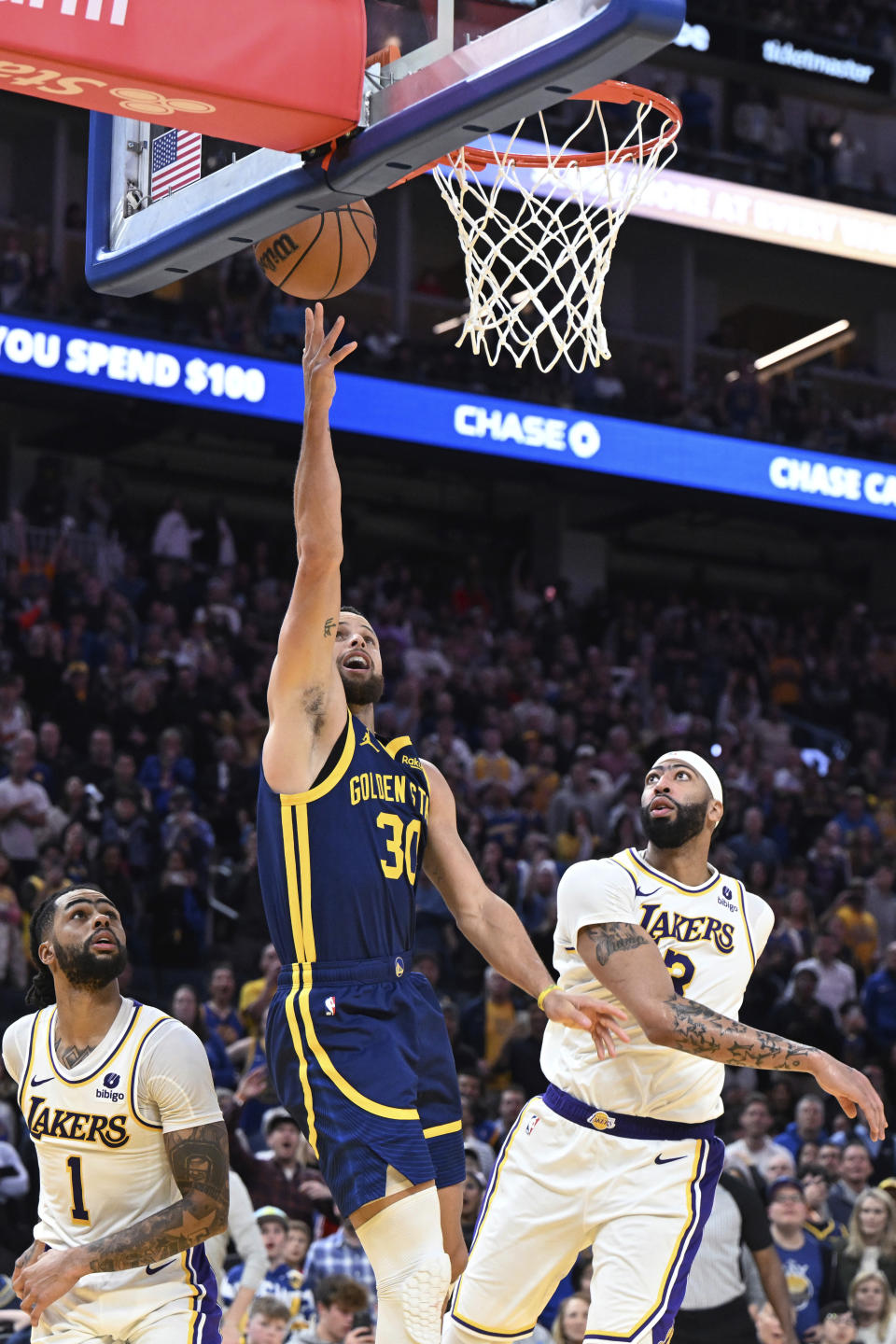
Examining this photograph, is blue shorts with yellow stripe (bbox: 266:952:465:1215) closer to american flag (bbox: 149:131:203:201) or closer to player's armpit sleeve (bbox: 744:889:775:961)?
player's armpit sleeve (bbox: 744:889:775:961)

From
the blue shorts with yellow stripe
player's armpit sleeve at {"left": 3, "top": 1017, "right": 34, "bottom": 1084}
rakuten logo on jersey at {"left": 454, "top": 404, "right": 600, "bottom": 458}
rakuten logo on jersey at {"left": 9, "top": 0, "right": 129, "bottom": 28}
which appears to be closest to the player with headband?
the blue shorts with yellow stripe

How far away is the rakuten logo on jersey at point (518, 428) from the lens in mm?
17625

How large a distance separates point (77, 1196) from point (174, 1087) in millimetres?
388

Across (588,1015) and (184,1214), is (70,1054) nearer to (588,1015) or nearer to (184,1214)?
(184,1214)

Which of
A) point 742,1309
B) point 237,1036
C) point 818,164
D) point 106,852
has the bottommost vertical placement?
point 742,1309

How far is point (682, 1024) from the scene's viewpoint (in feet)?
15.6

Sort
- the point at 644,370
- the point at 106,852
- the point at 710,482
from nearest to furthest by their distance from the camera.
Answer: the point at 106,852, the point at 710,482, the point at 644,370

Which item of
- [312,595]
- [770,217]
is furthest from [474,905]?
[770,217]

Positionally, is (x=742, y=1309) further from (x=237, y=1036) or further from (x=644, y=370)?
(x=644, y=370)

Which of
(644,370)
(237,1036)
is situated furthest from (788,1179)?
(644,370)

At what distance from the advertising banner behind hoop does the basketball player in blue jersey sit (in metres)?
0.48

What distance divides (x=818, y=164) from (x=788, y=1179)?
54.7ft

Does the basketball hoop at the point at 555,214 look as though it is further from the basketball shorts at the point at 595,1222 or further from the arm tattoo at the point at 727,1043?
the basketball shorts at the point at 595,1222

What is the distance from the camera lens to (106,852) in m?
11.6
